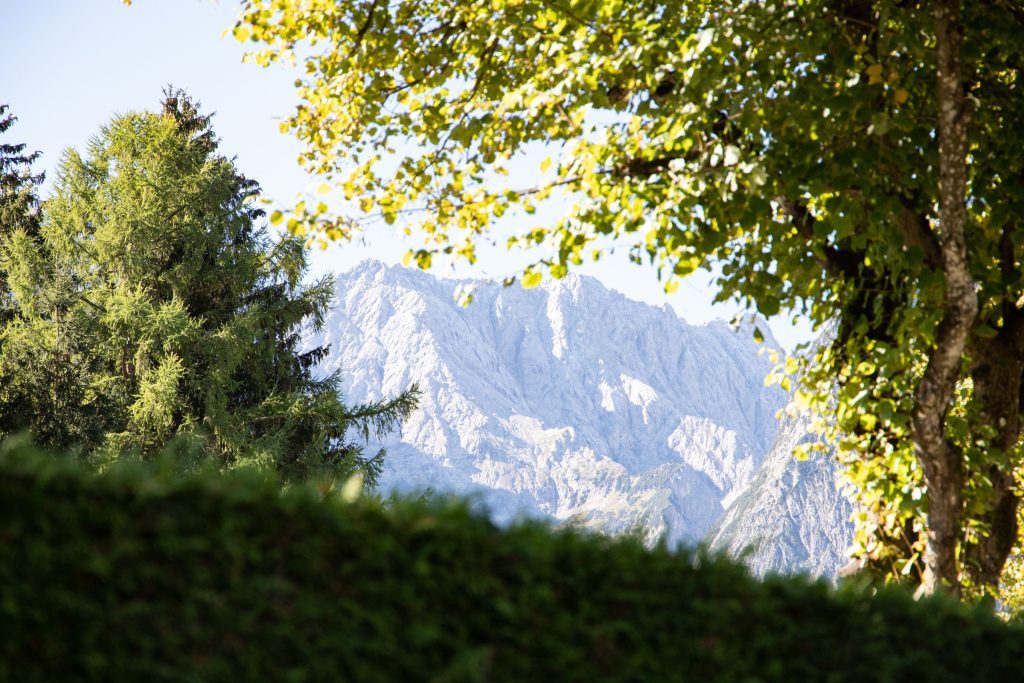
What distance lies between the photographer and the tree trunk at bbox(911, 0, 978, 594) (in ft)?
21.2

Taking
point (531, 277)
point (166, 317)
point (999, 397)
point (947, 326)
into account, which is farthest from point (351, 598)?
point (166, 317)

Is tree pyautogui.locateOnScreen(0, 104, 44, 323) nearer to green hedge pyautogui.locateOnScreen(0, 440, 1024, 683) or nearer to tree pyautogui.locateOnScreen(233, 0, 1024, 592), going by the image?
tree pyautogui.locateOnScreen(233, 0, 1024, 592)

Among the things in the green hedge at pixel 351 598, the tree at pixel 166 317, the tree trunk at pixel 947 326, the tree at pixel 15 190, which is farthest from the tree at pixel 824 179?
the tree at pixel 15 190

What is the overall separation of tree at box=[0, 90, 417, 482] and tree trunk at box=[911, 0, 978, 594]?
18907 mm

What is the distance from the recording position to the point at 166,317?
82.9 ft

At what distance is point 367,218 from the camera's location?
8.52 metres

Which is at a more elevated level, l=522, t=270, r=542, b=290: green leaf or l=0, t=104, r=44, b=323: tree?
l=0, t=104, r=44, b=323: tree

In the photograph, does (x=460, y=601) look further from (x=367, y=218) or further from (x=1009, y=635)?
(x=367, y=218)

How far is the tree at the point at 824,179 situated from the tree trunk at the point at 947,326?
0.05 feet

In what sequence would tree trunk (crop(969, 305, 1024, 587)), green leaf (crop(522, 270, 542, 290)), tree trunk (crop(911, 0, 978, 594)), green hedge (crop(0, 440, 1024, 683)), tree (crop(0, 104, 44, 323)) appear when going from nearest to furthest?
green hedge (crop(0, 440, 1024, 683)) → tree trunk (crop(911, 0, 978, 594)) → green leaf (crop(522, 270, 542, 290)) → tree trunk (crop(969, 305, 1024, 587)) → tree (crop(0, 104, 44, 323))

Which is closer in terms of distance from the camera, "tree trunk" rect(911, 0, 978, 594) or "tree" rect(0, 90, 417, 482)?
"tree trunk" rect(911, 0, 978, 594)

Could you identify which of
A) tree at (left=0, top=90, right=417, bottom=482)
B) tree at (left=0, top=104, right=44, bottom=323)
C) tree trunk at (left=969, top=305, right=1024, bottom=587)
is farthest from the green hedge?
tree at (left=0, top=104, right=44, bottom=323)

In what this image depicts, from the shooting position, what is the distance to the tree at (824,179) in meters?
6.56

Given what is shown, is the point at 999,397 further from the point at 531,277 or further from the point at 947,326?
the point at 531,277
